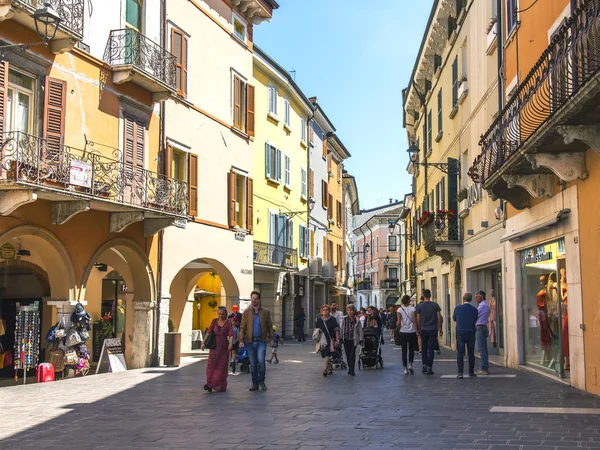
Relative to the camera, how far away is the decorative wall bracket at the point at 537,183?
14.7 meters

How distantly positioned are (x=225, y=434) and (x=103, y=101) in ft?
37.1

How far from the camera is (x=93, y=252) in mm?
18000

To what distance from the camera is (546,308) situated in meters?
15.9

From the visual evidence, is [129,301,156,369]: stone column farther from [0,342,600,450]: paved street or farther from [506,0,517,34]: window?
[506,0,517,34]: window

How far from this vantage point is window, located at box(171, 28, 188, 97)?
2175 cm

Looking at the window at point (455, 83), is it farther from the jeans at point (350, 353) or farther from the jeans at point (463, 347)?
the jeans at point (463, 347)

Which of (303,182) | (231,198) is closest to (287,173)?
(303,182)

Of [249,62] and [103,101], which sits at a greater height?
[249,62]

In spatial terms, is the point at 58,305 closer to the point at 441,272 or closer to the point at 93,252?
the point at 93,252

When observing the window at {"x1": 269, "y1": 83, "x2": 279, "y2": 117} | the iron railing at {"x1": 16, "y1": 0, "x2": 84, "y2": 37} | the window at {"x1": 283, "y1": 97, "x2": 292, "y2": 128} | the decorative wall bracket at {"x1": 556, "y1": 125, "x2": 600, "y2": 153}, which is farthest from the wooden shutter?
the window at {"x1": 283, "y1": 97, "x2": 292, "y2": 128}

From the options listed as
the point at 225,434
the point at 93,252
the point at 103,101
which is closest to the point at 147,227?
the point at 93,252

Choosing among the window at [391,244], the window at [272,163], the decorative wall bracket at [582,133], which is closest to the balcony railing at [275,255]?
the window at [272,163]

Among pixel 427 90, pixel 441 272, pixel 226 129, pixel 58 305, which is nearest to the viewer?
pixel 58 305

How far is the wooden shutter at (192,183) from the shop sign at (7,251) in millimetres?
5317
